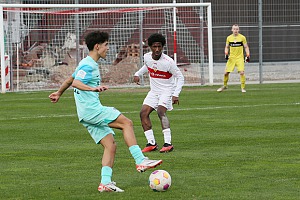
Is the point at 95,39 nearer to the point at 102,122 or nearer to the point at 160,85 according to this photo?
the point at 102,122

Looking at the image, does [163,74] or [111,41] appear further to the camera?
[111,41]

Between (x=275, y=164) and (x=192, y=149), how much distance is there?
2.00 m

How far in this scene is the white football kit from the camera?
12.9 m

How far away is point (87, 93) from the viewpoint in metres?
9.05

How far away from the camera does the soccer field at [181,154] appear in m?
8.85

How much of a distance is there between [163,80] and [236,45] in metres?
13.4

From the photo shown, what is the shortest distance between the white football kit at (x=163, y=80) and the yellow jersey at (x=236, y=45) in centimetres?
1319

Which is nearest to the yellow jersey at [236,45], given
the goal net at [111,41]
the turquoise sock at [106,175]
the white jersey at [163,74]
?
the goal net at [111,41]

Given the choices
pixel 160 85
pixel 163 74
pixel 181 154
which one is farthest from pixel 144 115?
pixel 181 154

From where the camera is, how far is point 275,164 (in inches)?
414

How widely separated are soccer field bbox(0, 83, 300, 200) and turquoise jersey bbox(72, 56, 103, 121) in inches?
32.2

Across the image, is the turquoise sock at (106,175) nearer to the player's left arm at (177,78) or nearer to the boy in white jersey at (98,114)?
the boy in white jersey at (98,114)

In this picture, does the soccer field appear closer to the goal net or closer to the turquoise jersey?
the turquoise jersey

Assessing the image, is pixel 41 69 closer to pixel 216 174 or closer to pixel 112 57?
pixel 112 57
